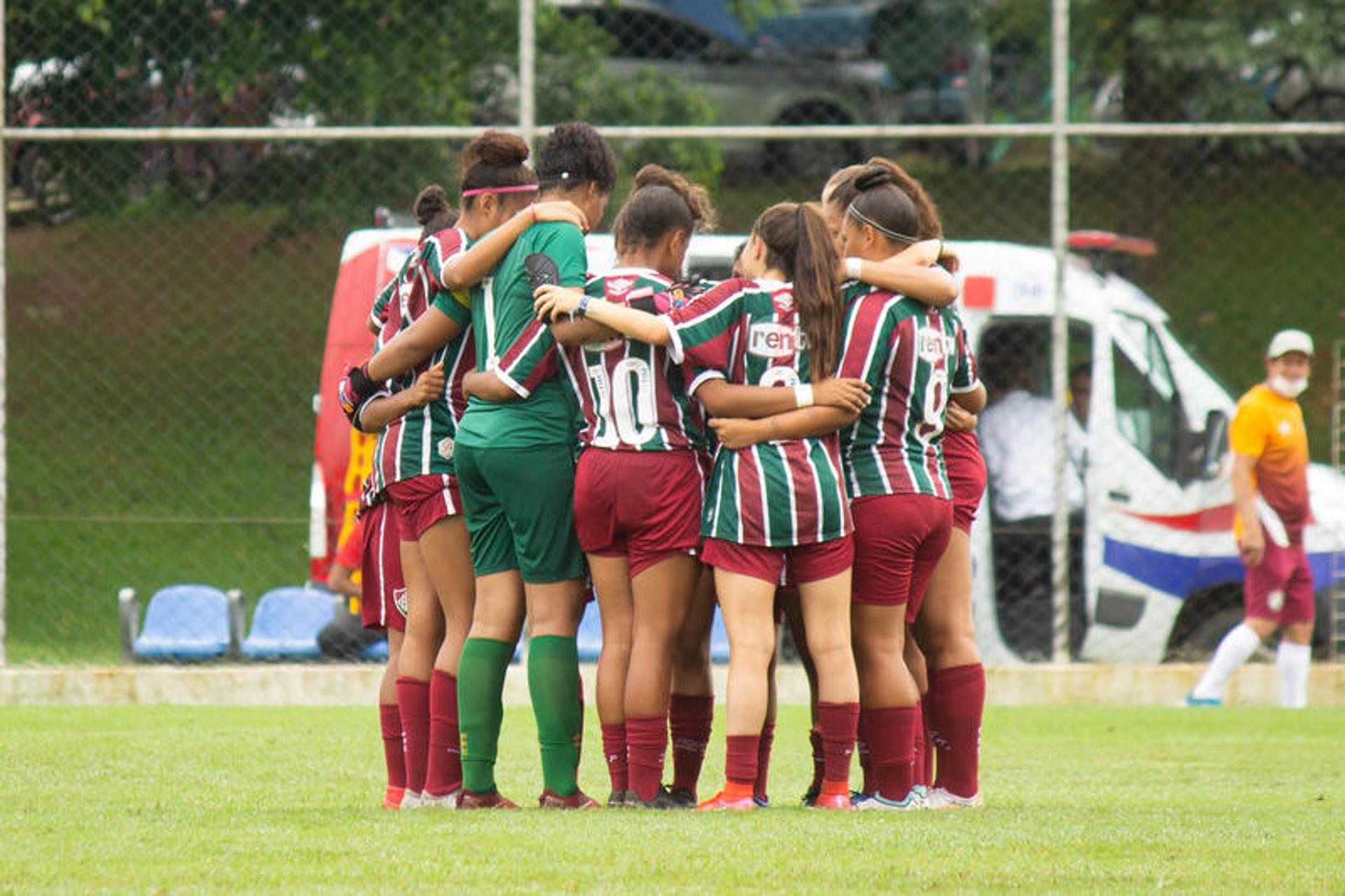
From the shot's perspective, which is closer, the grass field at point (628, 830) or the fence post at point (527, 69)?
the grass field at point (628, 830)

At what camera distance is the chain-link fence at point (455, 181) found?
11148mm

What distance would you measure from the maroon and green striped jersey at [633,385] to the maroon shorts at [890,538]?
1.79 ft

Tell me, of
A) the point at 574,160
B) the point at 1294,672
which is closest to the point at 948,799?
the point at 574,160

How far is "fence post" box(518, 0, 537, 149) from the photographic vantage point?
9961 millimetres

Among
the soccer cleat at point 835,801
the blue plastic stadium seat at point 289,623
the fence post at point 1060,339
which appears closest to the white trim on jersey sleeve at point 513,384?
the soccer cleat at point 835,801

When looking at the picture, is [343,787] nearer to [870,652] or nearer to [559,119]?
[870,652]

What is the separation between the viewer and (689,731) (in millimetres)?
6043

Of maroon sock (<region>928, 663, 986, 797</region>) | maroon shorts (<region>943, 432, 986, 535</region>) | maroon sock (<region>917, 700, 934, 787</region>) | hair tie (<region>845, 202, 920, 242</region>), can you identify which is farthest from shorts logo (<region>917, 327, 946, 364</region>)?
maroon sock (<region>917, 700, 934, 787</region>)

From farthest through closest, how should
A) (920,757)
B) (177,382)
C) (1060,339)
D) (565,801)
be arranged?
1. (177,382)
2. (1060,339)
3. (920,757)
4. (565,801)

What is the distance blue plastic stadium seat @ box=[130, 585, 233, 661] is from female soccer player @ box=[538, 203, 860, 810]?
636 centimetres

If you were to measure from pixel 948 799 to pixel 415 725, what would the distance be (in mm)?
1597

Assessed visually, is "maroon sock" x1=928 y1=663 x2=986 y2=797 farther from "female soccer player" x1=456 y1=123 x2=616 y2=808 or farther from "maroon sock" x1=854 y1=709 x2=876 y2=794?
"female soccer player" x1=456 y1=123 x2=616 y2=808

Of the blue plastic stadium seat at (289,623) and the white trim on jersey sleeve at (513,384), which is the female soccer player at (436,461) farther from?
the blue plastic stadium seat at (289,623)

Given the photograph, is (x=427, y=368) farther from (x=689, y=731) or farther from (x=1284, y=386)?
(x=1284, y=386)
